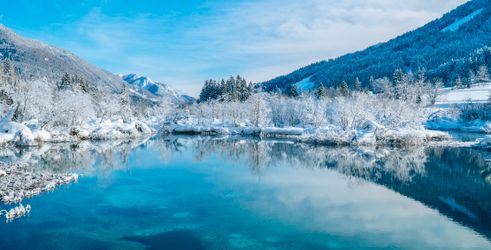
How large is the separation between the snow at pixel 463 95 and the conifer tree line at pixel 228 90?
43.3 m

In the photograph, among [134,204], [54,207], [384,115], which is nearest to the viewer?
[54,207]

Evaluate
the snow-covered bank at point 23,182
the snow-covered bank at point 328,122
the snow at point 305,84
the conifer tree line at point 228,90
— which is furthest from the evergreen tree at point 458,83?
the snow-covered bank at point 23,182

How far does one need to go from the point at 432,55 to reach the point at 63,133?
5090 inches

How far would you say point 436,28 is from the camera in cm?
17438

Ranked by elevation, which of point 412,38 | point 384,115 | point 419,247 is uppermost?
point 412,38

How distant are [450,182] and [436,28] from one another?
178 m

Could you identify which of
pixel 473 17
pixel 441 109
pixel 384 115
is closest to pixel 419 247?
pixel 384 115

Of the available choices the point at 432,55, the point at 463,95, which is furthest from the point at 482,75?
the point at 432,55

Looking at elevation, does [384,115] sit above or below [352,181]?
above

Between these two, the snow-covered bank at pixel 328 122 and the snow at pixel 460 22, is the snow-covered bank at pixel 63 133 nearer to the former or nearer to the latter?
the snow-covered bank at pixel 328 122

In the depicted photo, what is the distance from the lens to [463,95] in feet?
270

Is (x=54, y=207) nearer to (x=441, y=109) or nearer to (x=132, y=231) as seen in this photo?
(x=132, y=231)

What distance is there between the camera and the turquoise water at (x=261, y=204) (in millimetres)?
12586

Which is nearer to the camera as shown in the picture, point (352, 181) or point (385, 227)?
point (385, 227)
